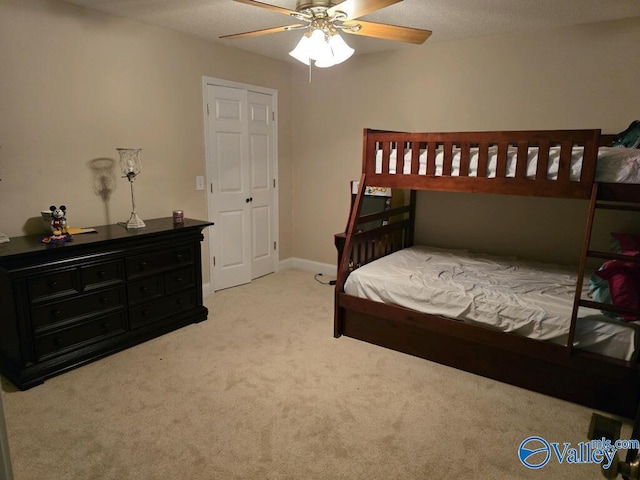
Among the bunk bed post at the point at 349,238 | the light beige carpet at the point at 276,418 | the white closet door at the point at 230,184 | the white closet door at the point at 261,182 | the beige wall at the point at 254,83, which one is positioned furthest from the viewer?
the white closet door at the point at 261,182

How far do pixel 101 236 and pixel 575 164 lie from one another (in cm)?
308

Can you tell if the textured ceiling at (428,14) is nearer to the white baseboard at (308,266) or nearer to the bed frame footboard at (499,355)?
the bed frame footboard at (499,355)

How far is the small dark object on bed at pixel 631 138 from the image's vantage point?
107 inches

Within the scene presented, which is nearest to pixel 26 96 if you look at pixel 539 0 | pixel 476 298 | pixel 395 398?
pixel 395 398

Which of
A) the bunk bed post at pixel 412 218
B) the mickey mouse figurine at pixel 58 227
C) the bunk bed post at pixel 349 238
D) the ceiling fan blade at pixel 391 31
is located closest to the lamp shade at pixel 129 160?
the mickey mouse figurine at pixel 58 227

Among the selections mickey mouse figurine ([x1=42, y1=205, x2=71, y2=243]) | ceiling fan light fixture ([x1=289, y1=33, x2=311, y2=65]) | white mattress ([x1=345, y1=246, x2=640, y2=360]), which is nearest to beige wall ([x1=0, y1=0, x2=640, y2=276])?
mickey mouse figurine ([x1=42, y1=205, x2=71, y2=243])

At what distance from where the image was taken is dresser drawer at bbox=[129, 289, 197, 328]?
308 centimetres

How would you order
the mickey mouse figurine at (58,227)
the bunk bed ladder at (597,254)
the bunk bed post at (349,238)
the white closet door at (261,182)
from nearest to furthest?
the bunk bed ladder at (597,254)
the mickey mouse figurine at (58,227)
the bunk bed post at (349,238)
the white closet door at (261,182)

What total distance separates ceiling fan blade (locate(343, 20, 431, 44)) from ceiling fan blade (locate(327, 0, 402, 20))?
0.15 metres

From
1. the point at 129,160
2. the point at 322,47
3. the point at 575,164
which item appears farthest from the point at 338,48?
the point at 129,160

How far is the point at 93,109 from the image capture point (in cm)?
312

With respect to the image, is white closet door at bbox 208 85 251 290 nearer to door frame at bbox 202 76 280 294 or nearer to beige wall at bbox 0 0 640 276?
door frame at bbox 202 76 280 294

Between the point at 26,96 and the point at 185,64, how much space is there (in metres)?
1.35

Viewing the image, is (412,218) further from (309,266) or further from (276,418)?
(276,418)
